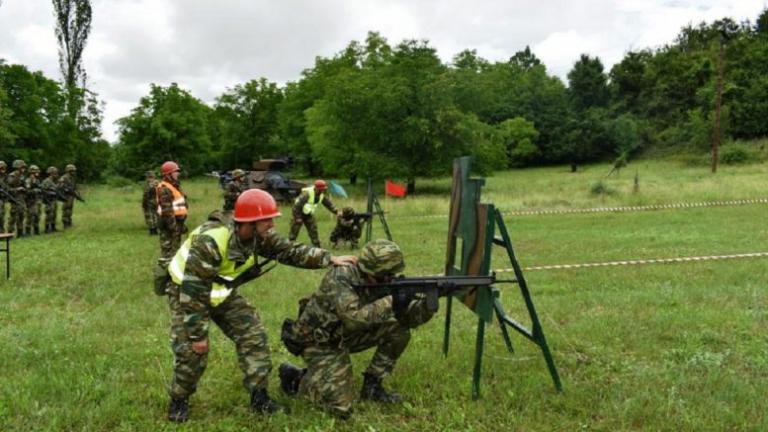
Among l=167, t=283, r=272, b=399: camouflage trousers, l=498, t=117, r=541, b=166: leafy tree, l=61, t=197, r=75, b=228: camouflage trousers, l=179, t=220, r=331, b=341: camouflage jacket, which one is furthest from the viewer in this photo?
l=498, t=117, r=541, b=166: leafy tree

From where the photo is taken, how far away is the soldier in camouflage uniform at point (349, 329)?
→ 4.46 m

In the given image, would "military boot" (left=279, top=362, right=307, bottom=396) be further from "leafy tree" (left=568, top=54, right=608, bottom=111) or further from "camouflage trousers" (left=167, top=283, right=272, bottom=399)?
"leafy tree" (left=568, top=54, right=608, bottom=111)

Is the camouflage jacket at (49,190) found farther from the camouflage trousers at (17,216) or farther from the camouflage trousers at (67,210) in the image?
the camouflage trousers at (17,216)

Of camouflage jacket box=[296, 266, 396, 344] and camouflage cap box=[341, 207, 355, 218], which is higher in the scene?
camouflage cap box=[341, 207, 355, 218]

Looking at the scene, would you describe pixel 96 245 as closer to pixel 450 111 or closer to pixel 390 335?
pixel 390 335

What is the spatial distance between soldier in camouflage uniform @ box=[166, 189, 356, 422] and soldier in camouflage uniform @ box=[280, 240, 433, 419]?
235 millimetres

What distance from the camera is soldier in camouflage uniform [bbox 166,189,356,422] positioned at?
4.29 m

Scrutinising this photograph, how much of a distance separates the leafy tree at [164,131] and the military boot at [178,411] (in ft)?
107

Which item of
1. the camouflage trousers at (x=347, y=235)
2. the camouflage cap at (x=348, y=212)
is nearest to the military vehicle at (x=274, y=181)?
the camouflage trousers at (x=347, y=235)

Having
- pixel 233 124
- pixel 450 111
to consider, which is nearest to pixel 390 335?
pixel 450 111

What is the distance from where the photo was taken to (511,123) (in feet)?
177

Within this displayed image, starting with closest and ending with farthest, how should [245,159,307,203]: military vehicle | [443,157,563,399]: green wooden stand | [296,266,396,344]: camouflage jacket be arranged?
[296,266,396,344]: camouflage jacket, [443,157,563,399]: green wooden stand, [245,159,307,203]: military vehicle

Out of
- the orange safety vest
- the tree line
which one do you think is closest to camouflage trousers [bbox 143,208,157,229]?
the orange safety vest

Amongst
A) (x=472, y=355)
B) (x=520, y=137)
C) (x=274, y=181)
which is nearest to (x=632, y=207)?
Result: (x=274, y=181)
